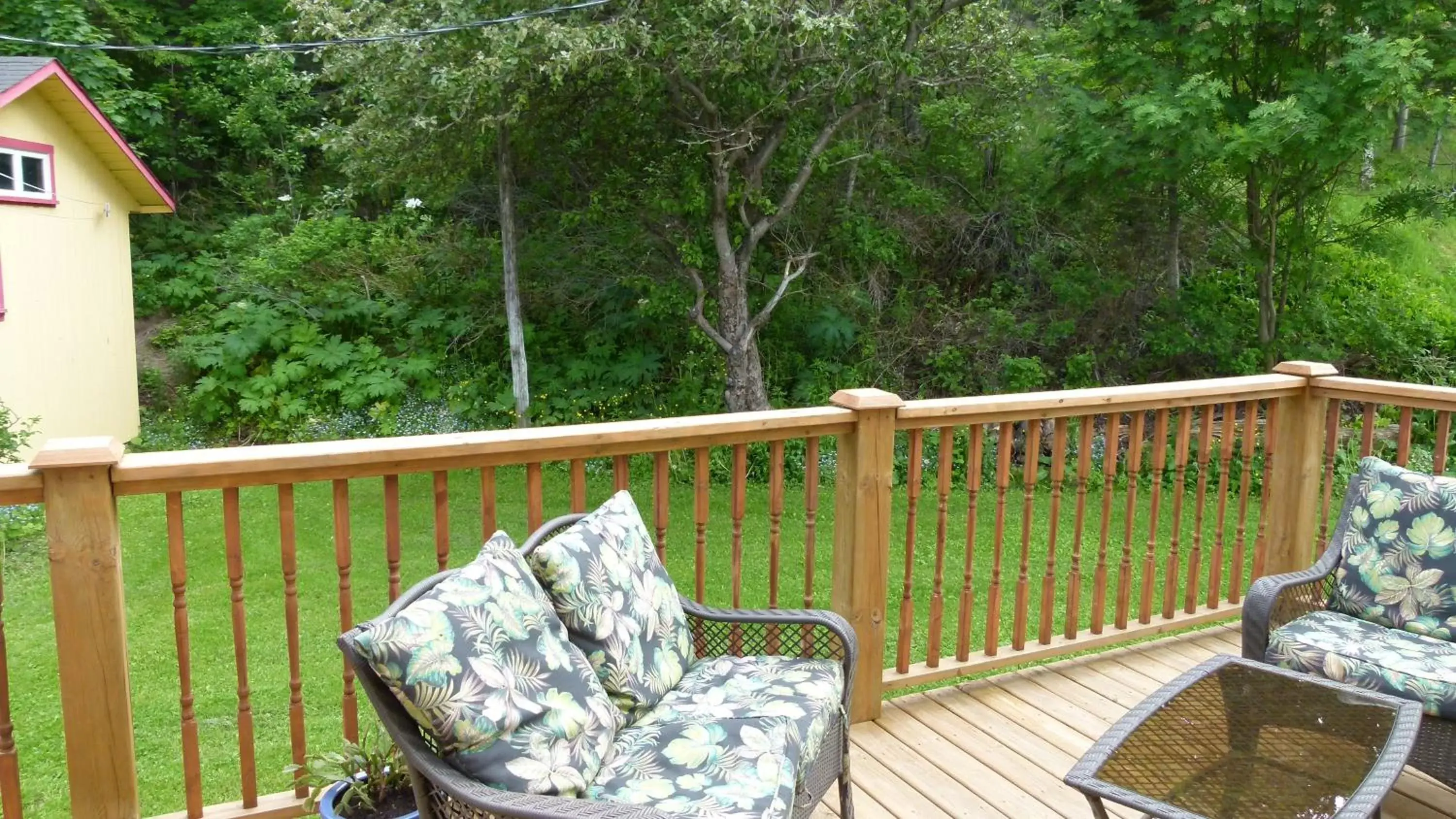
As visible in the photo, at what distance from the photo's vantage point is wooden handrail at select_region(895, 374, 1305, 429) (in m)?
3.15

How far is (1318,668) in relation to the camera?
2.77 meters

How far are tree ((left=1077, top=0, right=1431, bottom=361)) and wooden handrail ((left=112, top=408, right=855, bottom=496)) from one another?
5594mm

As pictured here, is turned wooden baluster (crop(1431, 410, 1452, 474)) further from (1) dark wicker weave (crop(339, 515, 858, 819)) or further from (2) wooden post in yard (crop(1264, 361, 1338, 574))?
(1) dark wicker weave (crop(339, 515, 858, 819))

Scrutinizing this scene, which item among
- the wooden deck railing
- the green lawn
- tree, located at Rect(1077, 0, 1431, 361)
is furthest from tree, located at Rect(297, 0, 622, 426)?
tree, located at Rect(1077, 0, 1431, 361)

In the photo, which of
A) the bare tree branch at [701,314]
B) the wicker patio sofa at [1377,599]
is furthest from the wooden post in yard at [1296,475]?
the bare tree branch at [701,314]

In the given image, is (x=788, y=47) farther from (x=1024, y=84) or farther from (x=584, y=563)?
(x=584, y=563)

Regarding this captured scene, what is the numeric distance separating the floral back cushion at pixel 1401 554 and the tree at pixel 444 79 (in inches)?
203

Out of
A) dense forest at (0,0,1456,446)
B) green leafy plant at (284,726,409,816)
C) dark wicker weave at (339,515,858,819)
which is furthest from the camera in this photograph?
dense forest at (0,0,1456,446)

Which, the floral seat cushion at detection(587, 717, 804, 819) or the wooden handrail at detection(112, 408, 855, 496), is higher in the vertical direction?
the wooden handrail at detection(112, 408, 855, 496)

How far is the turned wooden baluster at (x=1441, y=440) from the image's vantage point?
353 cm

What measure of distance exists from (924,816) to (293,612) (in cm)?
162

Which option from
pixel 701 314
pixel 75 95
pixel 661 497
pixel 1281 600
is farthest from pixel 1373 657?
pixel 75 95

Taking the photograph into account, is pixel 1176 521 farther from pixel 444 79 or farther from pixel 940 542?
pixel 444 79

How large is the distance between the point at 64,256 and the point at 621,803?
32.7 ft
